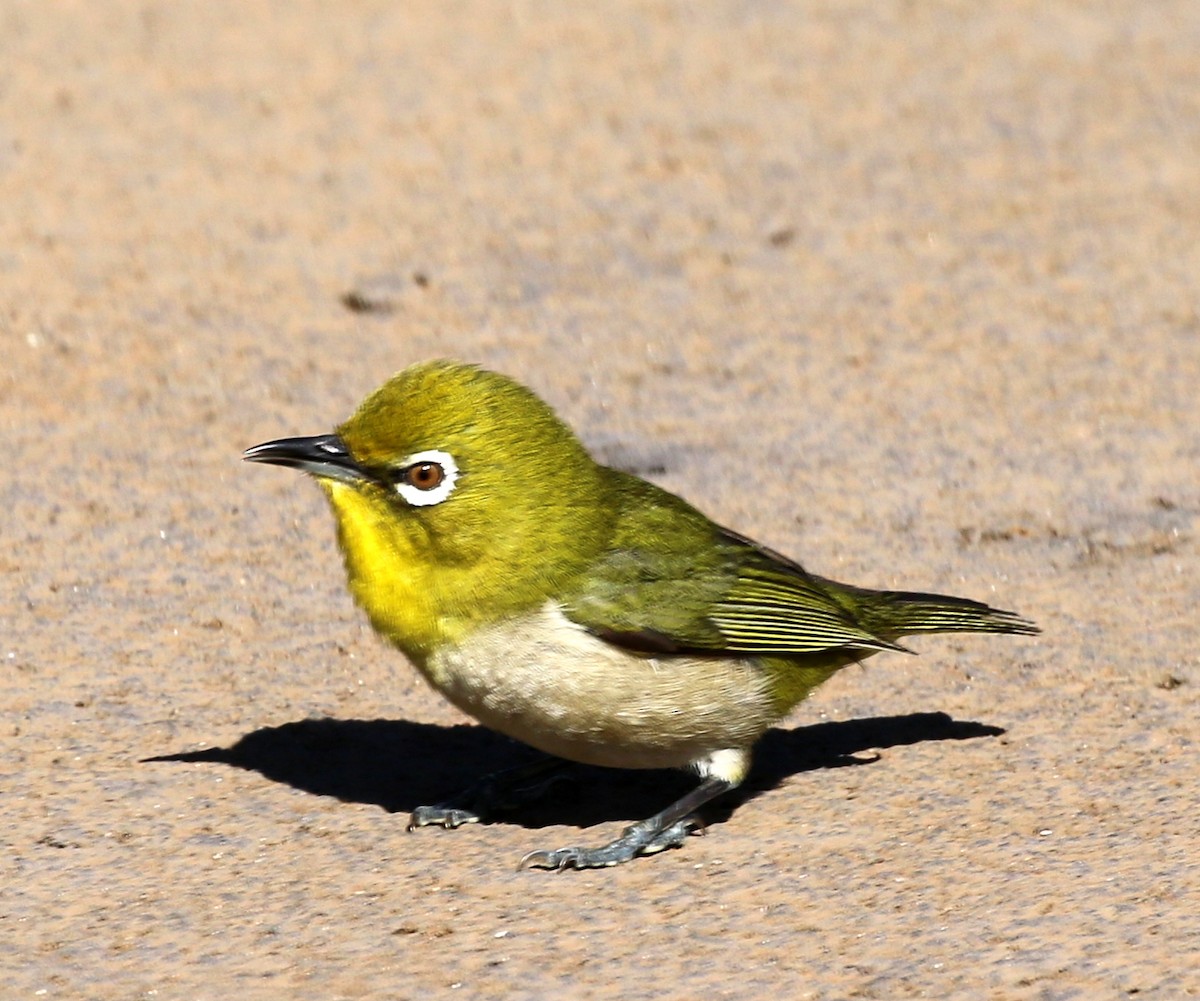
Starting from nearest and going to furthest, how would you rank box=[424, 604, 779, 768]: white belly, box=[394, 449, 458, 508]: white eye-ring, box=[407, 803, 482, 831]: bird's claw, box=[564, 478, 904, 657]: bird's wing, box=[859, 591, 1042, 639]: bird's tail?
1. box=[424, 604, 779, 768]: white belly
2. box=[394, 449, 458, 508]: white eye-ring
3. box=[564, 478, 904, 657]: bird's wing
4. box=[407, 803, 482, 831]: bird's claw
5. box=[859, 591, 1042, 639]: bird's tail

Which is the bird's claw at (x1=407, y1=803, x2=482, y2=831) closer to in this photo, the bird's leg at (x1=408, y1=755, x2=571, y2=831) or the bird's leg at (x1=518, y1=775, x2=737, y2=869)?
the bird's leg at (x1=408, y1=755, x2=571, y2=831)

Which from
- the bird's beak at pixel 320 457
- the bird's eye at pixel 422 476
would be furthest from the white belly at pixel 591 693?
the bird's beak at pixel 320 457

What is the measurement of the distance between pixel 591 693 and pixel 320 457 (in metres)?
0.95

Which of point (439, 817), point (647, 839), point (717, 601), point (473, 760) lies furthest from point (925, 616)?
point (439, 817)

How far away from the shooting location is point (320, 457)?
18.7 feet

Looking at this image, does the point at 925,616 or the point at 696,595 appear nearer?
the point at 696,595

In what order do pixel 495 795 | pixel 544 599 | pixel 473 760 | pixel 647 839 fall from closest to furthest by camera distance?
pixel 544 599, pixel 647 839, pixel 495 795, pixel 473 760

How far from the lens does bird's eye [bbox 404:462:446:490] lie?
18.5 feet

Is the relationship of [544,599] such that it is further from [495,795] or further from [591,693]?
[495,795]

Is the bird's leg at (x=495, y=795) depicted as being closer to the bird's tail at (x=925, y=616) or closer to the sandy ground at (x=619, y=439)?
the sandy ground at (x=619, y=439)

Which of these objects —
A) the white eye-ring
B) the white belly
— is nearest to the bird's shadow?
the white belly

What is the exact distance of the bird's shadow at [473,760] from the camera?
6195 mm

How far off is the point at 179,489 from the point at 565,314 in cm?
230

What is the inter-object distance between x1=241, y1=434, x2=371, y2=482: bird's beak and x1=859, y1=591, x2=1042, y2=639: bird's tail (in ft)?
5.30
